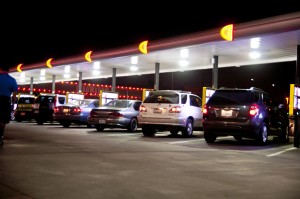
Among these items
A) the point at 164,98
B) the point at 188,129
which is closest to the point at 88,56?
the point at 164,98

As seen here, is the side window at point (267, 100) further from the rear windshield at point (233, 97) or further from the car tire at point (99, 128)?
the car tire at point (99, 128)

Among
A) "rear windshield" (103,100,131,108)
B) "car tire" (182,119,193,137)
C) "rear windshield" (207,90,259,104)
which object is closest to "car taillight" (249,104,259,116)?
"rear windshield" (207,90,259,104)

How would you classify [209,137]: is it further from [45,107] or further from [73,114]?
[45,107]

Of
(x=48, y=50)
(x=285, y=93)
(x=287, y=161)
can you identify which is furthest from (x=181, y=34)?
(x=285, y=93)

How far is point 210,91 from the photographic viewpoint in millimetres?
19703

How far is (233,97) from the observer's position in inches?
511

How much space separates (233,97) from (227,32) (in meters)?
3.51

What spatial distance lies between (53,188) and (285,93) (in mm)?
53308

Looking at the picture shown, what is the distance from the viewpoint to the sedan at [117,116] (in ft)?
58.1

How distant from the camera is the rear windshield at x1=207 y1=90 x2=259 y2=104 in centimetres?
1286

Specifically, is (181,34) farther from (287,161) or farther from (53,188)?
(53,188)

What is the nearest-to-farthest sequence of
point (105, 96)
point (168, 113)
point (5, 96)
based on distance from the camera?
point (5, 96) → point (168, 113) → point (105, 96)

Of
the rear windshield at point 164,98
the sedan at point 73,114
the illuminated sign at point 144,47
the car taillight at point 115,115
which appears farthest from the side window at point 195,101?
the sedan at point 73,114

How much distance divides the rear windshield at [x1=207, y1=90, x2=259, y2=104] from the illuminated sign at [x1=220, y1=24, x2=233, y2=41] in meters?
2.98
